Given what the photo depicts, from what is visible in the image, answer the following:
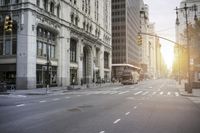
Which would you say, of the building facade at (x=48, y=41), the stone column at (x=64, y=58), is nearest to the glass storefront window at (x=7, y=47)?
the building facade at (x=48, y=41)

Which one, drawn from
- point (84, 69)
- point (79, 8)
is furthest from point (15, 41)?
point (84, 69)

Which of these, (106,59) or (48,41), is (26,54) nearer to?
(48,41)

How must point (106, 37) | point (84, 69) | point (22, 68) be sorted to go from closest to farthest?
1. point (22, 68)
2. point (84, 69)
3. point (106, 37)

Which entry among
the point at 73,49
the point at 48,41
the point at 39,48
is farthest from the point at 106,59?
the point at 39,48

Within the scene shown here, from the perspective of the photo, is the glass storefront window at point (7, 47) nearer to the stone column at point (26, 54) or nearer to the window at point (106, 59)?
the stone column at point (26, 54)

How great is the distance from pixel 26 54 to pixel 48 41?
8383mm

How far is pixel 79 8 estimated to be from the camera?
73438 mm

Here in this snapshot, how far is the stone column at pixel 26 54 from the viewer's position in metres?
47.8

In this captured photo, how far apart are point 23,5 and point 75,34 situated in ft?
71.8

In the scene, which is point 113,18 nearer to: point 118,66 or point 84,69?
point 118,66

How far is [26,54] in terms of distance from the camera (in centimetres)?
4794

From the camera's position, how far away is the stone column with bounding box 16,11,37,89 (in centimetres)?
4775

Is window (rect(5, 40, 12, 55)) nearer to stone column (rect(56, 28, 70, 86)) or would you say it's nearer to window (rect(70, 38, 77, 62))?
stone column (rect(56, 28, 70, 86))

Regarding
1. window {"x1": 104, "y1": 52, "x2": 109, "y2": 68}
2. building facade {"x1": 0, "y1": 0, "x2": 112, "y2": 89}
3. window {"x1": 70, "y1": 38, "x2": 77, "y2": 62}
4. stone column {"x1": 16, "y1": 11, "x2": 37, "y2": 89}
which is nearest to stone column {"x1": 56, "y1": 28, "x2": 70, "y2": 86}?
building facade {"x1": 0, "y1": 0, "x2": 112, "y2": 89}
